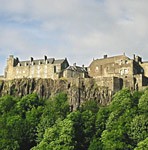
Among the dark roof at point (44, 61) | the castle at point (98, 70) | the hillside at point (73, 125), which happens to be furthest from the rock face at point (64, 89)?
the dark roof at point (44, 61)

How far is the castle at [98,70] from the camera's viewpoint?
262ft

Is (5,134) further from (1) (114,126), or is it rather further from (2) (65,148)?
(1) (114,126)


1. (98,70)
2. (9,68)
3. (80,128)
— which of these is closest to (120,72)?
(98,70)

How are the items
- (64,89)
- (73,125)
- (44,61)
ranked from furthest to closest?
(44,61) < (64,89) < (73,125)

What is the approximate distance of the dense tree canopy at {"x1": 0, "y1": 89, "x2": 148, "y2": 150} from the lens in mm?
51625

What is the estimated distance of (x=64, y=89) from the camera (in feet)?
276

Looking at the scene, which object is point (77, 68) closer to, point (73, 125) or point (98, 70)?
point (98, 70)

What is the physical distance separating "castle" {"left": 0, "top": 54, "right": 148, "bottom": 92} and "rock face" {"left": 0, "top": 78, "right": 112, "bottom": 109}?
1840 millimetres

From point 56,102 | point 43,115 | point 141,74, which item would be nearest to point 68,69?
point 141,74

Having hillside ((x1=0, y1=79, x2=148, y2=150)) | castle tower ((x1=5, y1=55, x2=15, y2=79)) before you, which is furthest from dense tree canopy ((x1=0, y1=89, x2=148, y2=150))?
castle tower ((x1=5, y1=55, x2=15, y2=79))

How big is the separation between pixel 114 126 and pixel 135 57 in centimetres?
4102

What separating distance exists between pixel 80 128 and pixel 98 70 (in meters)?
36.3

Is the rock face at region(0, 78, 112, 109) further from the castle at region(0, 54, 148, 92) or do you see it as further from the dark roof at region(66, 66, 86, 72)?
the dark roof at region(66, 66, 86, 72)

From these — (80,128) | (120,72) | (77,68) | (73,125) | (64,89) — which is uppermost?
(77,68)
